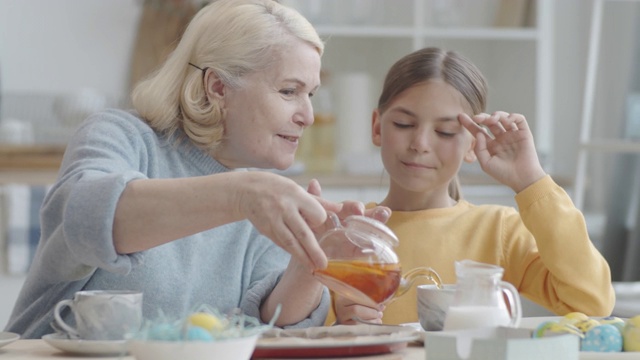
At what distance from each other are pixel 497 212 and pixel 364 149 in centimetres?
198

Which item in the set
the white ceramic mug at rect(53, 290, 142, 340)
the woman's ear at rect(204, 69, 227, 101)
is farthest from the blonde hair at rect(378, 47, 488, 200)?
the white ceramic mug at rect(53, 290, 142, 340)

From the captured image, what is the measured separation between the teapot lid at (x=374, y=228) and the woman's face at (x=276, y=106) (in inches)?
17.9

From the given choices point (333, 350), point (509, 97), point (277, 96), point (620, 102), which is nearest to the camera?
point (333, 350)

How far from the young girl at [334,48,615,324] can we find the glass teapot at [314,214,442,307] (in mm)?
584

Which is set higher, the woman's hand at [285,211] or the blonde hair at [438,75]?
the blonde hair at [438,75]

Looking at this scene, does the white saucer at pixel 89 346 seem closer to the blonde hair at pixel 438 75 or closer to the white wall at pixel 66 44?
the blonde hair at pixel 438 75

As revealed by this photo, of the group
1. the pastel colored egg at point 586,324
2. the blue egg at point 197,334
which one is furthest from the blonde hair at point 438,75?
the blue egg at point 197,334

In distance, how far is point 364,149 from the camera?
4016mm

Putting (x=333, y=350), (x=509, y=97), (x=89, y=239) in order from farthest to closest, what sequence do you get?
(x=509, y=97), (x=89, y=239), (x=333, y=350)

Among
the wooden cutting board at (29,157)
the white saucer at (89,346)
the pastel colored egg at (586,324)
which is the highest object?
the pastel colored egg at (586,324)

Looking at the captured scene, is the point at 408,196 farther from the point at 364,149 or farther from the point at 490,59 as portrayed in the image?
the point at 490,59

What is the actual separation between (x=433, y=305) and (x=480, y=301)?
0.61 feet

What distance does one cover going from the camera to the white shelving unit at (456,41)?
Answer: 3.88 meters

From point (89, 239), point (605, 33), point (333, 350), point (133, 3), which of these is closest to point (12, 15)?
point (133, 3)
